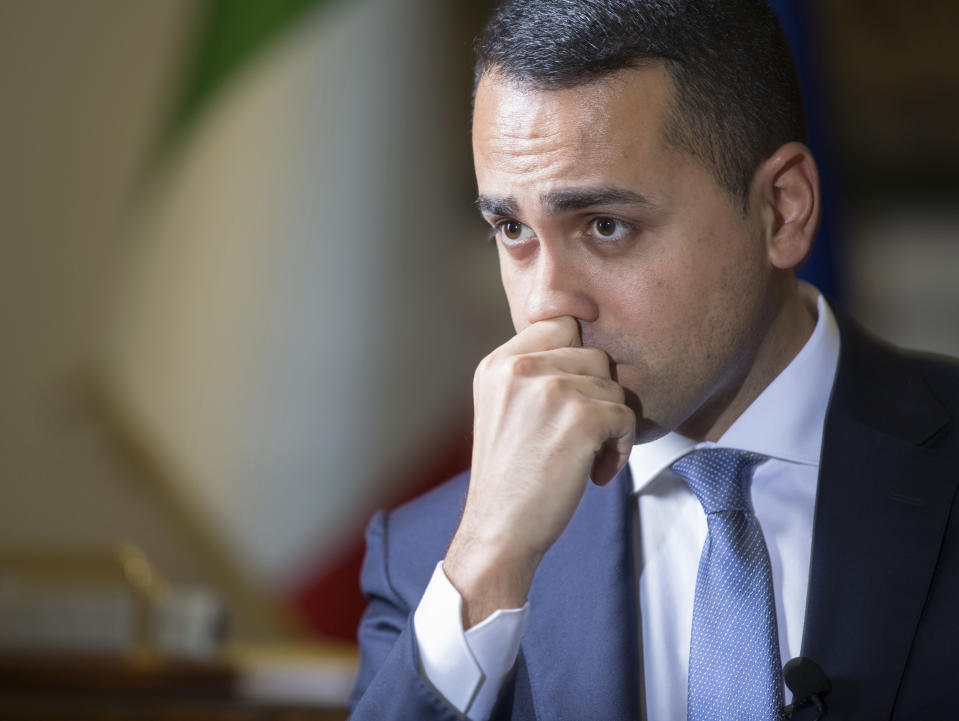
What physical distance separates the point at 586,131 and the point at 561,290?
236mm

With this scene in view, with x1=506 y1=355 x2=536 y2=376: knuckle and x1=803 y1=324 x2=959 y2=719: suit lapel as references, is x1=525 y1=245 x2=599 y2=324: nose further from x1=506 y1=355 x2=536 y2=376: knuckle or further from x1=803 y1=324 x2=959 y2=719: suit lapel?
x1=803 y1=324 x2=959 y2=719: suit lapel

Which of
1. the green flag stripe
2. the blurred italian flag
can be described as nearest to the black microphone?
the blurred italian flag

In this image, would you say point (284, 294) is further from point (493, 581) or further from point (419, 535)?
point (493, 581)

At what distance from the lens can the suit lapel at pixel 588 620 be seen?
1.72 m

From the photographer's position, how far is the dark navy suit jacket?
1.61 meters

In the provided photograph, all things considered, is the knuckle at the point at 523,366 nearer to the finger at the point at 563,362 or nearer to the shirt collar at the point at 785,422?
the finger at the point at 563,362

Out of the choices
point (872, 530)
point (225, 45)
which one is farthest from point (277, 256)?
point (872, 530)

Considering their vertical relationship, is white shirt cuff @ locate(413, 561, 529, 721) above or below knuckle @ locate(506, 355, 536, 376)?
below

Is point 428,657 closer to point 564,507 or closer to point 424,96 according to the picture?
point 564,507

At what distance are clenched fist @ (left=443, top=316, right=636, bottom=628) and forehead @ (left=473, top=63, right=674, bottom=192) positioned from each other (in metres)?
0.23

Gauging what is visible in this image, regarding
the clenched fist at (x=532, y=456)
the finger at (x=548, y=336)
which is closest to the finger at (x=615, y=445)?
the clenched fist at (x=532, y=456)

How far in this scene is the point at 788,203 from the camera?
1.87 metres

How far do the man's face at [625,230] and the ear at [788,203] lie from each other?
0.11m

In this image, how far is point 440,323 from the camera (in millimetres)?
4609
